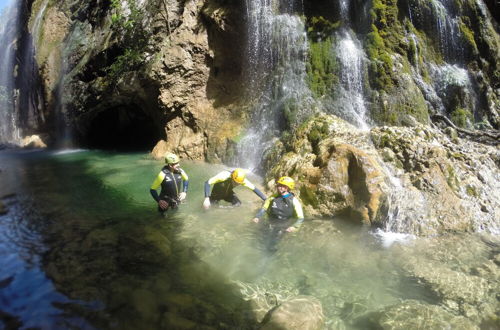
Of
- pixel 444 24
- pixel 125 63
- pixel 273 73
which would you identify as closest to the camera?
pixel 273 73

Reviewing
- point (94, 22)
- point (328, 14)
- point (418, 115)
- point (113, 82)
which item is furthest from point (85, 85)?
point (418, 115)

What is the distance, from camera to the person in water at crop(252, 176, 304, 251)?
6.39 meters

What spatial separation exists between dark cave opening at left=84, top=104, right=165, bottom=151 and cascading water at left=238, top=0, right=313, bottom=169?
346 inches

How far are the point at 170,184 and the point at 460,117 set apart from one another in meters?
10.9

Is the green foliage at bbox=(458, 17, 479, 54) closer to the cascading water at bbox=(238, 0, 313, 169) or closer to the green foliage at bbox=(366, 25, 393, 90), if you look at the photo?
the green foliage at bbox=(366, 25, 393, 90)

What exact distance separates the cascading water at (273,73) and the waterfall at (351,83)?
3.57ft

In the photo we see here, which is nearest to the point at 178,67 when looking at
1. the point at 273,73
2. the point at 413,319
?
the point at 273,73

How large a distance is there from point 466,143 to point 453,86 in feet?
11.8

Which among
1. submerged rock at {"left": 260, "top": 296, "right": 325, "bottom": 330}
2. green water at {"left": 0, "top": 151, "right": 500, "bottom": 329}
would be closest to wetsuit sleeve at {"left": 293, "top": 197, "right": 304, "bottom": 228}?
green water at {"left": 0, "top": 151, "right": 500, "bottom": 329}

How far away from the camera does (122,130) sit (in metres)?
21.9

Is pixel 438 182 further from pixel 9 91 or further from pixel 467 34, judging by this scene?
pixel 9 91

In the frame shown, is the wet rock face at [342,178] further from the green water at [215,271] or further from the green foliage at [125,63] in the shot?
the green foliage at [125,63]

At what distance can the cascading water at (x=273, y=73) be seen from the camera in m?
11.6

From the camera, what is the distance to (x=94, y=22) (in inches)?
696
